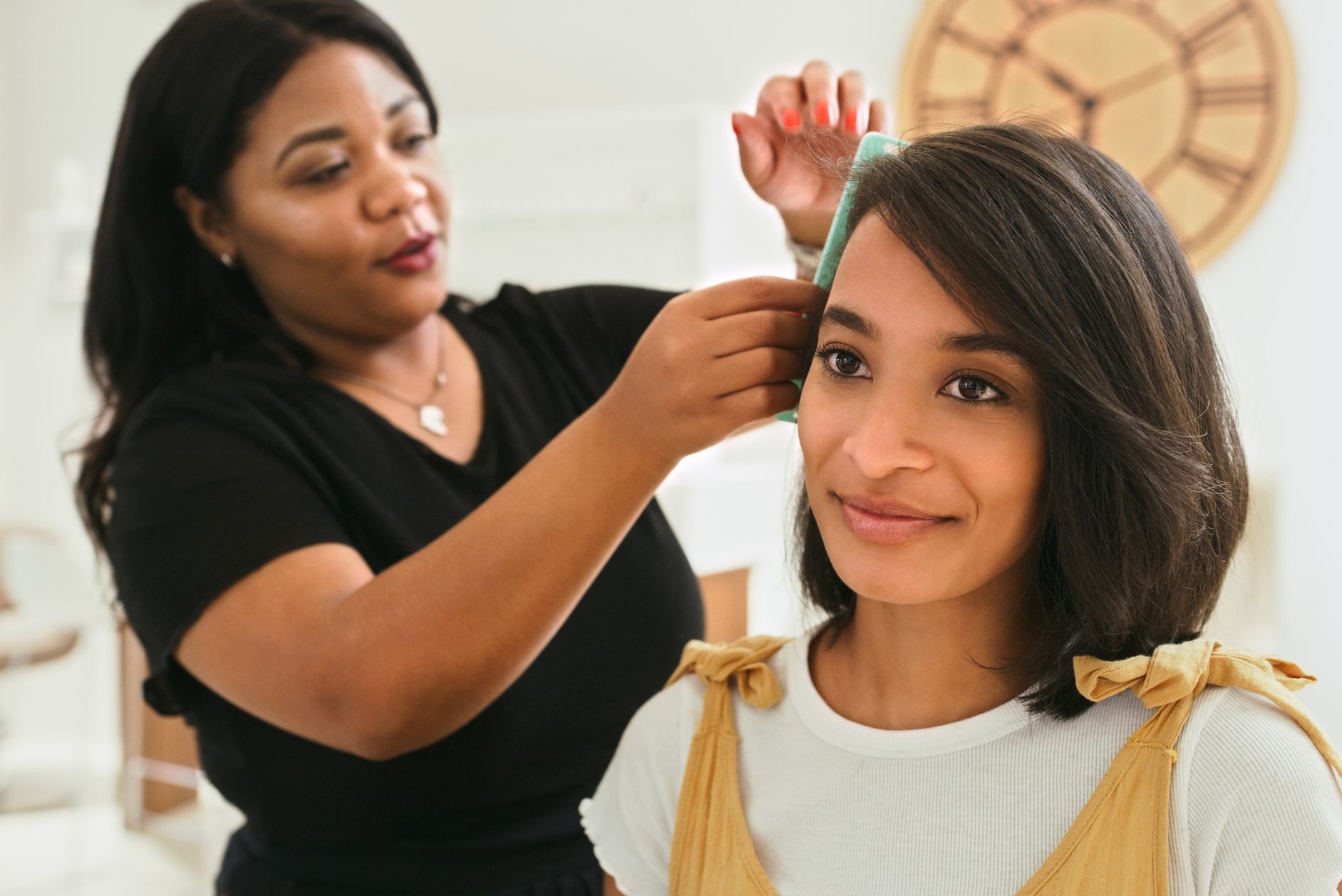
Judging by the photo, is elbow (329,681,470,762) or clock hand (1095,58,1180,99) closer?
elbow (329,681,470,762)

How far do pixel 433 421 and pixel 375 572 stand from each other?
0.64ft

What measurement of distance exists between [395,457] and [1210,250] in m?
2.28

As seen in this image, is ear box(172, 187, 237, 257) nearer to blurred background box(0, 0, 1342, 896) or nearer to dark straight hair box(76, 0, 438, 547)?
dark straight hair box(76, 0, 438, 547)

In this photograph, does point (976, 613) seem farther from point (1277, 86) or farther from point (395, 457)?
point (1277, 86)

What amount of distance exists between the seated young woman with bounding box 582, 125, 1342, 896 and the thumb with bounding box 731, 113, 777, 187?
157 mm

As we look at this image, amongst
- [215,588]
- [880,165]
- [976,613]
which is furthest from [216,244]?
[976,613]

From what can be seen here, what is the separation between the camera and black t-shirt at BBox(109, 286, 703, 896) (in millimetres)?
1018

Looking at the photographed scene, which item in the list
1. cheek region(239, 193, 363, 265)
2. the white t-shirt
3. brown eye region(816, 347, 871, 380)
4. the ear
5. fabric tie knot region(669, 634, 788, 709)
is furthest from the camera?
the ear

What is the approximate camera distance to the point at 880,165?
90 centimetres

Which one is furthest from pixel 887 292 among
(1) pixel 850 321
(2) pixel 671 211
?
(2) pixel 671 211

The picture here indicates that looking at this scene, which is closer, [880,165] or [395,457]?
[880,165]

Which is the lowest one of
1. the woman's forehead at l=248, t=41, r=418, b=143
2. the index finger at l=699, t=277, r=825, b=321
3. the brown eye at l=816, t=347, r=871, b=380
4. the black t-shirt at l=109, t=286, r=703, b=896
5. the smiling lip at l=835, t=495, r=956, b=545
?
the black t-shirt at l=109, t=286, r=703, b=896

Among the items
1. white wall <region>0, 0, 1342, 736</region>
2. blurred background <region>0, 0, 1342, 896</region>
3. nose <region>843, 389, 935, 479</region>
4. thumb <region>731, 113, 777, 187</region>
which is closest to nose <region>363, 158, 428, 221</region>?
thumb <region>731, 113, 777, 187</region>

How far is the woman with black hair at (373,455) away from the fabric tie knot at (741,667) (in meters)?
0.11
